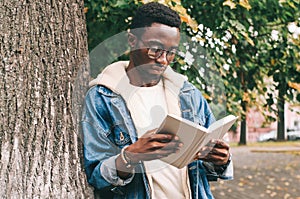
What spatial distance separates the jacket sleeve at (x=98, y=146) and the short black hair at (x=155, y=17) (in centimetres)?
40

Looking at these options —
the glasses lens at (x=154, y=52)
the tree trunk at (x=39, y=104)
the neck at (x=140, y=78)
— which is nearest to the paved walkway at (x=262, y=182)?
the tree trunk at (x=39, y=104)

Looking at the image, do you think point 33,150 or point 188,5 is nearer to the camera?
point 33,150

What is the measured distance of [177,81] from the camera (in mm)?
2998

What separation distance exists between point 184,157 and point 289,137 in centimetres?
3718

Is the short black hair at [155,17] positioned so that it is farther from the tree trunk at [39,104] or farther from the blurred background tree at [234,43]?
the blurred background tree at [234,43]

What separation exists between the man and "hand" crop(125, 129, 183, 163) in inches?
2.8

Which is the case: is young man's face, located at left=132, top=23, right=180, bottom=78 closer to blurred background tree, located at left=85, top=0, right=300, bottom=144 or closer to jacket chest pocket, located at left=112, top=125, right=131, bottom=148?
jacket chest pocket, located at left=112, top=125, right=131, bottom=148

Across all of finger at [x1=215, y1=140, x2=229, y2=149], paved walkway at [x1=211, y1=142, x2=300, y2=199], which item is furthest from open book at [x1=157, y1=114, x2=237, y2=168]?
paved walkway at [x1=211, y1=142, x2=300, y2=199]

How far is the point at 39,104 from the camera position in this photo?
2.98m

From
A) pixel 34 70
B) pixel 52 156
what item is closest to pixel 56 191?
pixel 52 156

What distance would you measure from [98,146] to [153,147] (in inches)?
13.6

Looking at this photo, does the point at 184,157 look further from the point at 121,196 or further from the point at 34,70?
the point at 34,70

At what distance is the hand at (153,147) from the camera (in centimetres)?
257

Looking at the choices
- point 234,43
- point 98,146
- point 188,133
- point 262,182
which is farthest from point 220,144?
point 262,182
